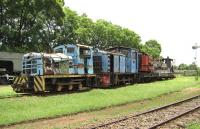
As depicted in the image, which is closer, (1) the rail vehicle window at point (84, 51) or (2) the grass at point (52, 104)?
(2) the grass at point (52, 104)

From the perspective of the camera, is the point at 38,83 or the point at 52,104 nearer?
the point at 52,104

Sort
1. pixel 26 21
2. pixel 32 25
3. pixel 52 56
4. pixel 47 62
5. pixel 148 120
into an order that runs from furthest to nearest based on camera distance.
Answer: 1. pixel 32 25
2. pixel 26 21
3. pixel 52 56
4. pixel 47 62
5. pixel 148 120

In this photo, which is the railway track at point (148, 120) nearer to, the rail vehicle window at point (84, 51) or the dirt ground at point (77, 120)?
the dirt ground at point (77, 120)

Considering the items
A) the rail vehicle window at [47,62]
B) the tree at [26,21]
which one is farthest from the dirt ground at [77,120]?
the tree at [26,21]

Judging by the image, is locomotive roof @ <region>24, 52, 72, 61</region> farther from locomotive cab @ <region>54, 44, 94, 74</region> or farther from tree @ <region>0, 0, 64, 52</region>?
tree @ <region>0, 0, 64, 52</region>

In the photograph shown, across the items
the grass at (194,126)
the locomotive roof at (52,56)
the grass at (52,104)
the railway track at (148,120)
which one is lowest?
the grass at (194,126)

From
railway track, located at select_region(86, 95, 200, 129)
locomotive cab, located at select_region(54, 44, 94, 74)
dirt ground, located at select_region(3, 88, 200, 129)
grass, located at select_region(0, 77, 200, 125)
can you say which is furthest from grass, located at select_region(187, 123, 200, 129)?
locomotive cab, located at select_region(54, 44, 94, 74)

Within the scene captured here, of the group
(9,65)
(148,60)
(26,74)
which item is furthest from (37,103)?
(148,60)

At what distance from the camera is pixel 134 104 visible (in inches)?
944

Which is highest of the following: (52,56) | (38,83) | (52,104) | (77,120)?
Result: (52,56)

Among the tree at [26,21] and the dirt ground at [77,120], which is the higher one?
the tree at [26,21]

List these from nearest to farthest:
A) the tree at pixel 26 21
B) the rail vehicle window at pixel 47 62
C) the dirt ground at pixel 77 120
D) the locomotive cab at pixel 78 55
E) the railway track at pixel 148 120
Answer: the railway track at pixel 148 120, the dirt ground at pixel 77 120, the rail vehicle window at pixel 47 62, the locomotive cab at pixel 78 55, the tree at pixel 26 21

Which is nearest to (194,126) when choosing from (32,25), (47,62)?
(47,62)

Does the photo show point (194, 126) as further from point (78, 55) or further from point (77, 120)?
point (78, 55)
